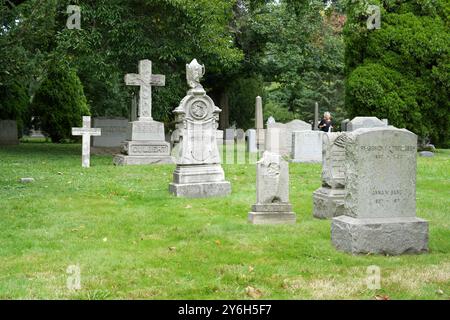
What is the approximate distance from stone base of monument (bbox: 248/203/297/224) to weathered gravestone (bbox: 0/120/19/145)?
2051 centimetres

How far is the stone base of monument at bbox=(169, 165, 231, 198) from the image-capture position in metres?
11.3

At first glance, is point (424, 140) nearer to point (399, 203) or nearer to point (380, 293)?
point (399, 203)

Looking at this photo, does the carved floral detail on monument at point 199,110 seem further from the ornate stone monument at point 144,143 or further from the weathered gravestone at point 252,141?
the weathered gravestone at point 252,141

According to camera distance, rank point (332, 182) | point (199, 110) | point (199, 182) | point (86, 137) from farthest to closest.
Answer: point (86, 137) < point (199, 110) < point (199, 182) < point (332, 182)

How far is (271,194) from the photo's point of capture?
8789 millimetres

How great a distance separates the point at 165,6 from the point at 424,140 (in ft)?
39.7

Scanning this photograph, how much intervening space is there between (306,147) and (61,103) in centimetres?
1726

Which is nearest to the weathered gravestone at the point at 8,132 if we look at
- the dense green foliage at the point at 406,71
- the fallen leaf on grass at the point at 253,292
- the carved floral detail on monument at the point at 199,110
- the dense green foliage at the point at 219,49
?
the dense green foliage at the point at 219,49

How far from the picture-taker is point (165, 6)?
20.0 m

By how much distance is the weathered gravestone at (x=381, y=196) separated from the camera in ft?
22.4

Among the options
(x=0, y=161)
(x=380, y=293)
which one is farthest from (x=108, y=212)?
(x=0, y=161)

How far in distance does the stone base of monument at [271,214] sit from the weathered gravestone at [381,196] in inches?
68.1

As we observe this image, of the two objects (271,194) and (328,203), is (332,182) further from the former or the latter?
(271,194)

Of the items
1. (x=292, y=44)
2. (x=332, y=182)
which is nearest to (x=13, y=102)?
(x=292, y=44)
